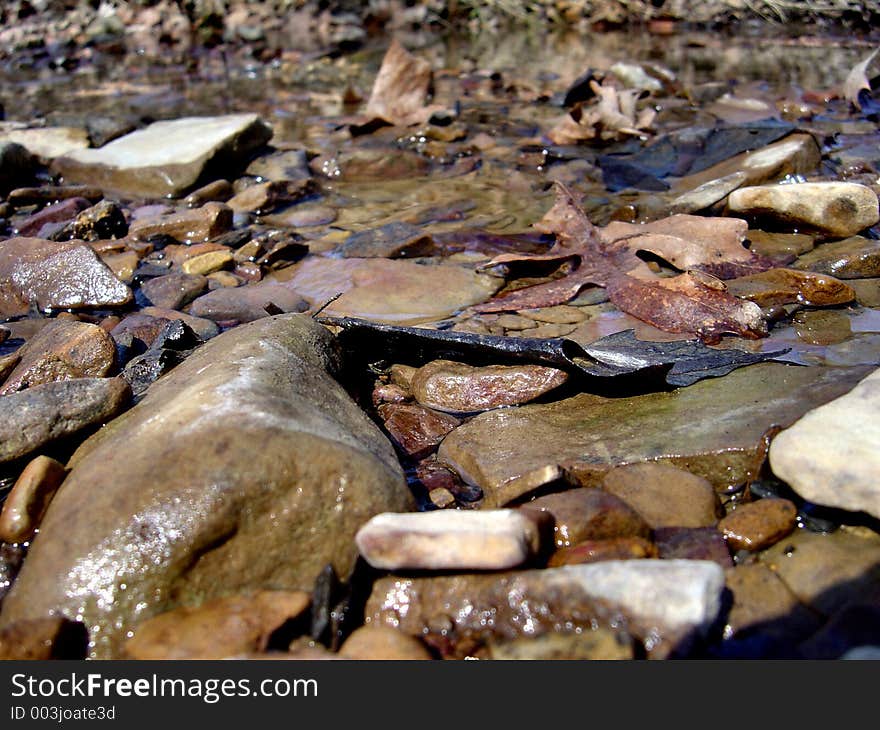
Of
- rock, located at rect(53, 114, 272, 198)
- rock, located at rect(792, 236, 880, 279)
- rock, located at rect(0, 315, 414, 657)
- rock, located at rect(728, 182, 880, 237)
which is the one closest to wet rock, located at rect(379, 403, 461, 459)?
rock, located at rect(0, 315, 414, 657)

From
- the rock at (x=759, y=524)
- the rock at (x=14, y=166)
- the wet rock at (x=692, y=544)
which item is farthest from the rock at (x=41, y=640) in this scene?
the rock at (x=14, y=166)

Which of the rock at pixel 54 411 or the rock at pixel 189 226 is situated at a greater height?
the rock at pixel 54 411

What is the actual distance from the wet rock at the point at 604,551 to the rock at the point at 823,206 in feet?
7.70

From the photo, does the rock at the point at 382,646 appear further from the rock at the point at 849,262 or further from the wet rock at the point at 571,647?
the rock at the point at 849,262

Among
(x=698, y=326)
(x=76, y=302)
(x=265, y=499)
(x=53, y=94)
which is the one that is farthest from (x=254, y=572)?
(x=53, y=94)

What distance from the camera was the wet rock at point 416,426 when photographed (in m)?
2.44

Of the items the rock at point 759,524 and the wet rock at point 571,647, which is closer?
the wet rock at point 571,647

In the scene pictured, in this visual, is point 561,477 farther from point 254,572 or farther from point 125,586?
point 125,586

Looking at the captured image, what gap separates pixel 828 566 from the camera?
177 cm

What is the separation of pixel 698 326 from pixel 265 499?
68.6 inches

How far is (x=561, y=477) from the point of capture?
206 centimetres

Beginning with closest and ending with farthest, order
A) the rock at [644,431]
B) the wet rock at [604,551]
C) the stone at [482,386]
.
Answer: the wet rock at [604,551]
the rock at [644,431]
the stone at [482,386]

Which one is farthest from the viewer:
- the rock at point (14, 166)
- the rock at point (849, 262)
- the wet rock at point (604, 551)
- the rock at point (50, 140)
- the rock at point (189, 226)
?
the rock at point (50, 140)

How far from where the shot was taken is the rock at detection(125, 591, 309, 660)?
1606 mm
